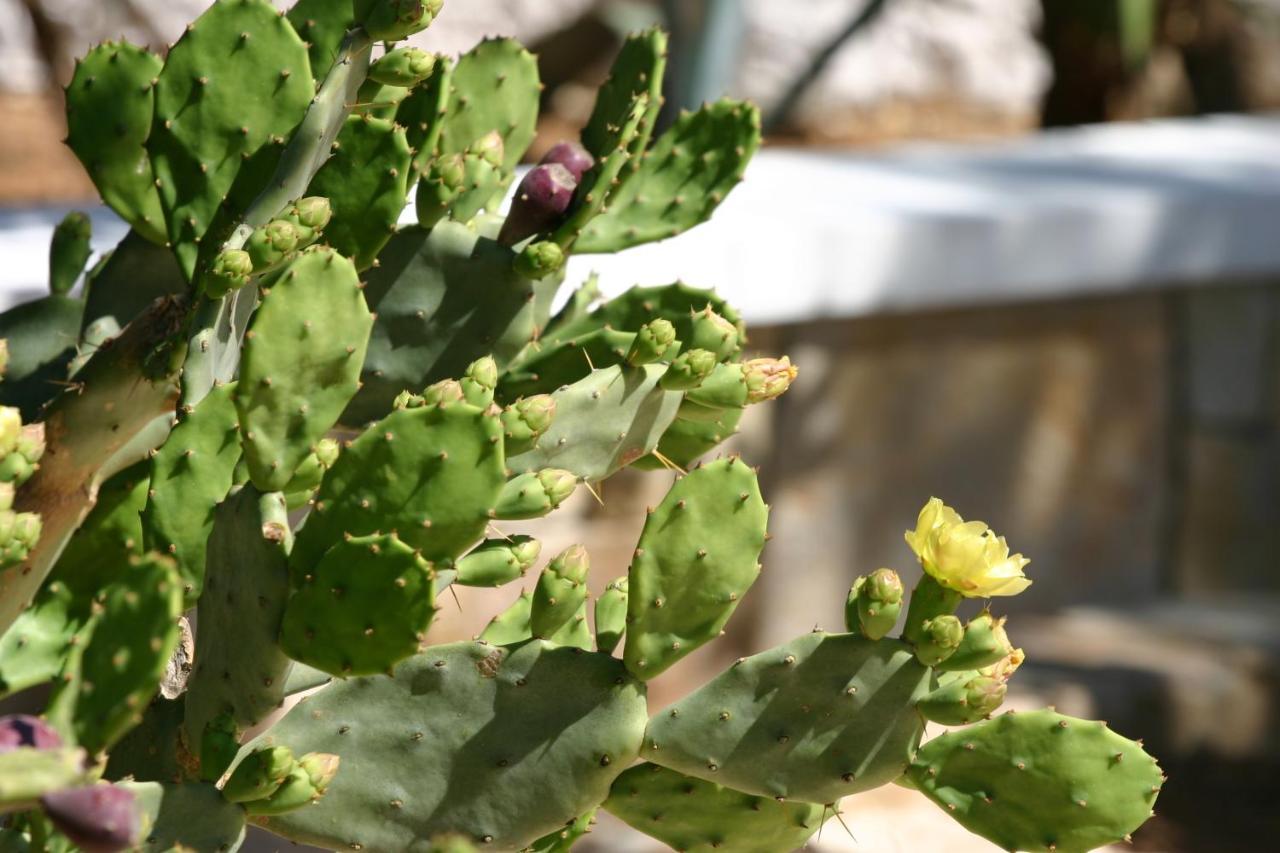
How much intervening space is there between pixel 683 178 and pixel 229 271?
0.64 metres

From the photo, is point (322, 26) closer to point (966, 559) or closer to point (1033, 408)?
point (966, 559)

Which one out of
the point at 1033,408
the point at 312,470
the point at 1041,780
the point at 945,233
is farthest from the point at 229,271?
the point at 1033,408

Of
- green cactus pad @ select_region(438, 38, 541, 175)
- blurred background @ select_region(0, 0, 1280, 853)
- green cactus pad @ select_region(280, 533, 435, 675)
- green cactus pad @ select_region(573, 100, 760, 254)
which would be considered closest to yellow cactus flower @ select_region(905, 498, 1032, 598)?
green cactus pad @ select_region(280, 533, 435, 675)

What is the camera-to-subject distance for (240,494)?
133cm

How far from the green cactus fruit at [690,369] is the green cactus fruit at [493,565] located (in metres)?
0.18

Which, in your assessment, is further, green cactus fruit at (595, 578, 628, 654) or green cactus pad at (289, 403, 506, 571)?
green cactus fruit at (595, 578, 628, 654)

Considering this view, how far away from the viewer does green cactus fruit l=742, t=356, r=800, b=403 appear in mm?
1439

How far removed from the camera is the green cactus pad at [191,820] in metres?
1.26

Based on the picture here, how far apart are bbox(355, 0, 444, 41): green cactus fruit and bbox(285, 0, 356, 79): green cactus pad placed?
138 millimetres

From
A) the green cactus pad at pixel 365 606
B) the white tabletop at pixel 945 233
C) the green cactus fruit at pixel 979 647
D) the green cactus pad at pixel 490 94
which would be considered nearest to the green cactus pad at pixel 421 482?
the green cactus pad at pixel 365 606

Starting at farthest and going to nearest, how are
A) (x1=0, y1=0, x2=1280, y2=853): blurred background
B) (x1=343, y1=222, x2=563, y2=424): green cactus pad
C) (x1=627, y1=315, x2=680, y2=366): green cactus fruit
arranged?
(x1=0, y1=0, x2=1280, y2=853): blurred background, (x1=343, y1=222, x2=563, y2=424): green cactus pad, (x1=627, y1=315, x2=680, y2=366): green cactus fruit

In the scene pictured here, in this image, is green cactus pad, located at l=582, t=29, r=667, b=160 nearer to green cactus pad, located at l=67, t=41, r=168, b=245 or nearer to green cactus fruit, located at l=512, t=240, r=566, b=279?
green cactus fruit, located at l=512, t=240, r=566, b=279

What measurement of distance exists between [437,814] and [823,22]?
584cm

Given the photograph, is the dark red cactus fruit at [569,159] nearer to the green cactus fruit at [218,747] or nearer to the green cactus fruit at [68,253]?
the green cactus fruit at [68,253]
